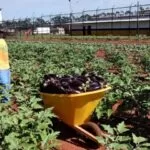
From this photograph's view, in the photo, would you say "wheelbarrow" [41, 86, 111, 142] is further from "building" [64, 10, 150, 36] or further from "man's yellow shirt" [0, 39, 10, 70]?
"building" [64, 10, 150, 36]

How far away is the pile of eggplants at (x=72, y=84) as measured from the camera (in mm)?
5898

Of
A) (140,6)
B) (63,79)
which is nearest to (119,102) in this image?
(63,79)

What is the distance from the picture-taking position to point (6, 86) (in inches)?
270

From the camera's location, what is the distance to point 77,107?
582 centimetres

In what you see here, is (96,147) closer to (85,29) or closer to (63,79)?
(63,79)

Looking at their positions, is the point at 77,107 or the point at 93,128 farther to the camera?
the point at 93,128

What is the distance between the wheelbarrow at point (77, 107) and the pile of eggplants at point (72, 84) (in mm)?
75

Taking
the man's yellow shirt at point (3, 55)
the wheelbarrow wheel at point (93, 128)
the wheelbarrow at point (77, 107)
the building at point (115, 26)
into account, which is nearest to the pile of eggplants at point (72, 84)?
the wheelbarrow at point (77, 107)

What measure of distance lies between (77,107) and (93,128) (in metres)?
0.42

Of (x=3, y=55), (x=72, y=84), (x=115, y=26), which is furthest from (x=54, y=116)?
(x=115, y=26)

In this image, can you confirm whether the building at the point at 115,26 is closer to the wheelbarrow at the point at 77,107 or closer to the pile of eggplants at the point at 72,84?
the pile of eggplants at the point at 72,84

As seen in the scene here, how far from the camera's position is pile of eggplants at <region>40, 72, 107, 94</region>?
19.4 feet

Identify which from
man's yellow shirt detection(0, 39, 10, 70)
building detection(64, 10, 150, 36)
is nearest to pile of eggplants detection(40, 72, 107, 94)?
man's yellow shirt detection(0, 39, 10, 70)

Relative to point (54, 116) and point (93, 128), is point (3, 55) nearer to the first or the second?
point (93, 128)
